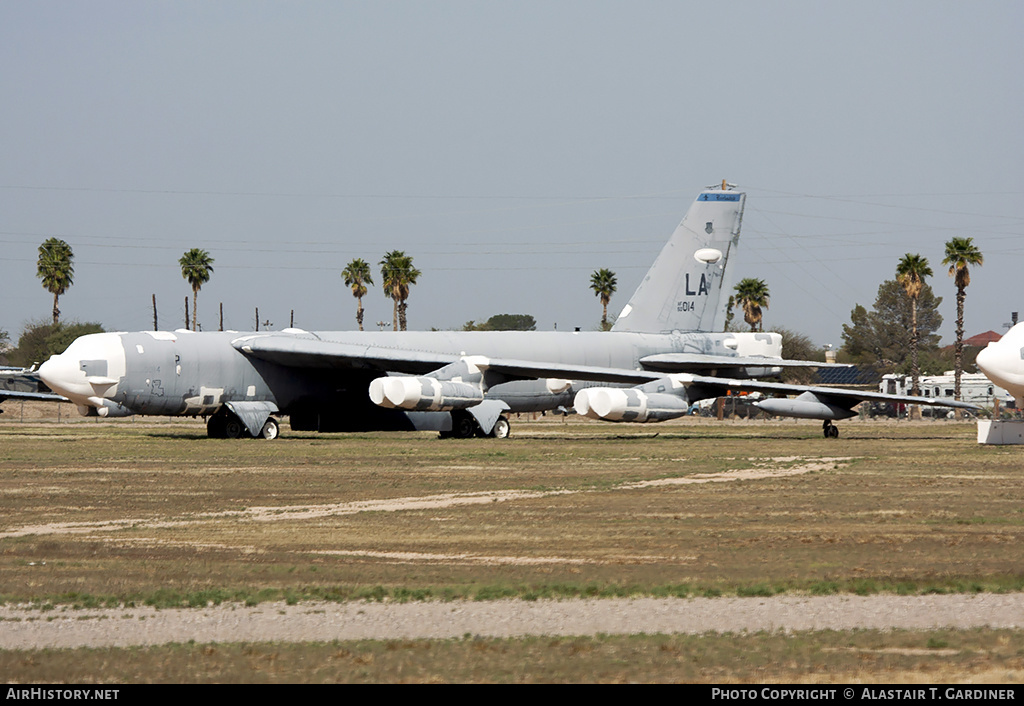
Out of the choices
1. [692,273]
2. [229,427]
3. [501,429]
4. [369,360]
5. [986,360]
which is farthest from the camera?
[692,273]

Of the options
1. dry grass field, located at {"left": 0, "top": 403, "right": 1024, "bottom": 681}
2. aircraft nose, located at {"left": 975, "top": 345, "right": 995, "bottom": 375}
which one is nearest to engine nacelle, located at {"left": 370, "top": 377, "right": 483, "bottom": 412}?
dry grass field, located at {"left": 0, "top": 403, "right": 1024, "bottom": 681}

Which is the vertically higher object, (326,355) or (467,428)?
(326,355)

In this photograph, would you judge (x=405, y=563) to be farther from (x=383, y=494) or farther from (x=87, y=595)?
(x=383, y=494)

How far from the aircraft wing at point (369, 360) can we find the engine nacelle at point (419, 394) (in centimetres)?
113

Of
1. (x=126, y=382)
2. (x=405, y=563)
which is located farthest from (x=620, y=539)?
(x=126, y=382)

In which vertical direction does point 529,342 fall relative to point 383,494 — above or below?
above

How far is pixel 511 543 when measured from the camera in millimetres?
13562

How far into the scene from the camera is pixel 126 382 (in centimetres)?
3397

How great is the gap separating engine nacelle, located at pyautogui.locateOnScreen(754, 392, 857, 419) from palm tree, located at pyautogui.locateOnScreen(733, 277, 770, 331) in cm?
5266

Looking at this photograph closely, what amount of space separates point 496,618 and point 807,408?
33586 millimetres

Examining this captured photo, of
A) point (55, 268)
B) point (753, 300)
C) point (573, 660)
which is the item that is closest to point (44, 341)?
point (55, 268)

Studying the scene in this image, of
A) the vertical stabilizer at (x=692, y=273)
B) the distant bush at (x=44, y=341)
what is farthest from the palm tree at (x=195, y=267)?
the vertical stabilizer at (x=692, y=273)

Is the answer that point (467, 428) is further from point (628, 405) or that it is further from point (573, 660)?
point (573, 660)
